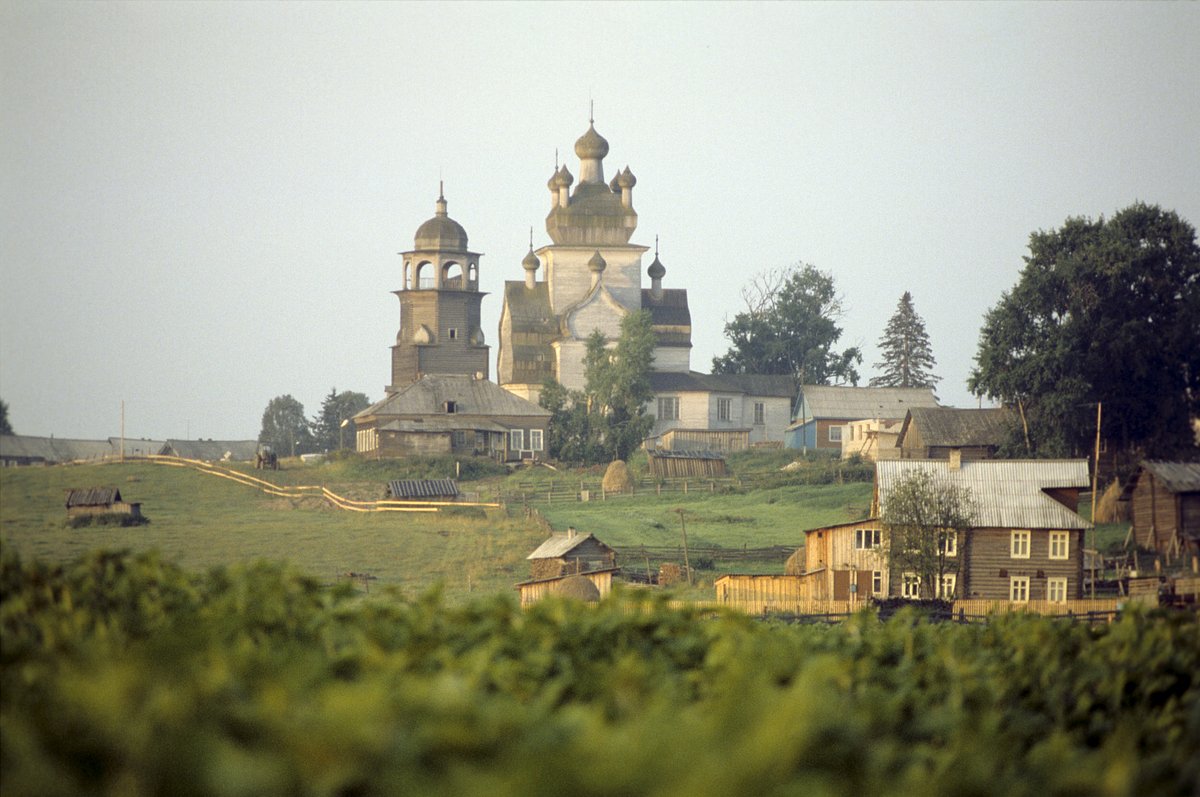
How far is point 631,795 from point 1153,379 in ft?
199

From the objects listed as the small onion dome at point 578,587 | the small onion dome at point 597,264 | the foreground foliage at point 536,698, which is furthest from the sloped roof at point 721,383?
the foreground foliage at point 536,698

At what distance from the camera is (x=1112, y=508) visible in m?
53.8

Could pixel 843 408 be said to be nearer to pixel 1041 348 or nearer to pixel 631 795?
pixel 1041 348

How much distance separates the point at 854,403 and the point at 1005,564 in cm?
4642

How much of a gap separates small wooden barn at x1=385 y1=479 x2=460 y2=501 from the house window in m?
21.9

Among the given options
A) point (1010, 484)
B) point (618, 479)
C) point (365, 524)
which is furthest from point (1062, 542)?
point (618, 479)

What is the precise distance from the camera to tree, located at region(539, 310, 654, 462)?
79.1 meters

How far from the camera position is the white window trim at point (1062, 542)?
41875 mm

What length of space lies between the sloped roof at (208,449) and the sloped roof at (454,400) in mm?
50303

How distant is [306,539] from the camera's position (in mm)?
46688

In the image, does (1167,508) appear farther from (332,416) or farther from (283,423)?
(283,423)

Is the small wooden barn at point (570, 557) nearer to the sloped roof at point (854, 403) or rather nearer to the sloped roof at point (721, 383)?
the sloped roof at point (721, 383)

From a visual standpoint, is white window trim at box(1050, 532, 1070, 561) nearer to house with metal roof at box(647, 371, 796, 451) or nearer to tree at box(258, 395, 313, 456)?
house with metal roof at box(647, 371, 796, 451)

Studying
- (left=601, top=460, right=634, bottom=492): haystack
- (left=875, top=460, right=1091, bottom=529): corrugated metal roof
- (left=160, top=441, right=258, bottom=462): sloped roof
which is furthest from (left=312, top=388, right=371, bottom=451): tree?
(left=875, top=460, right=1091, bottom=529): corrugated metal roof
